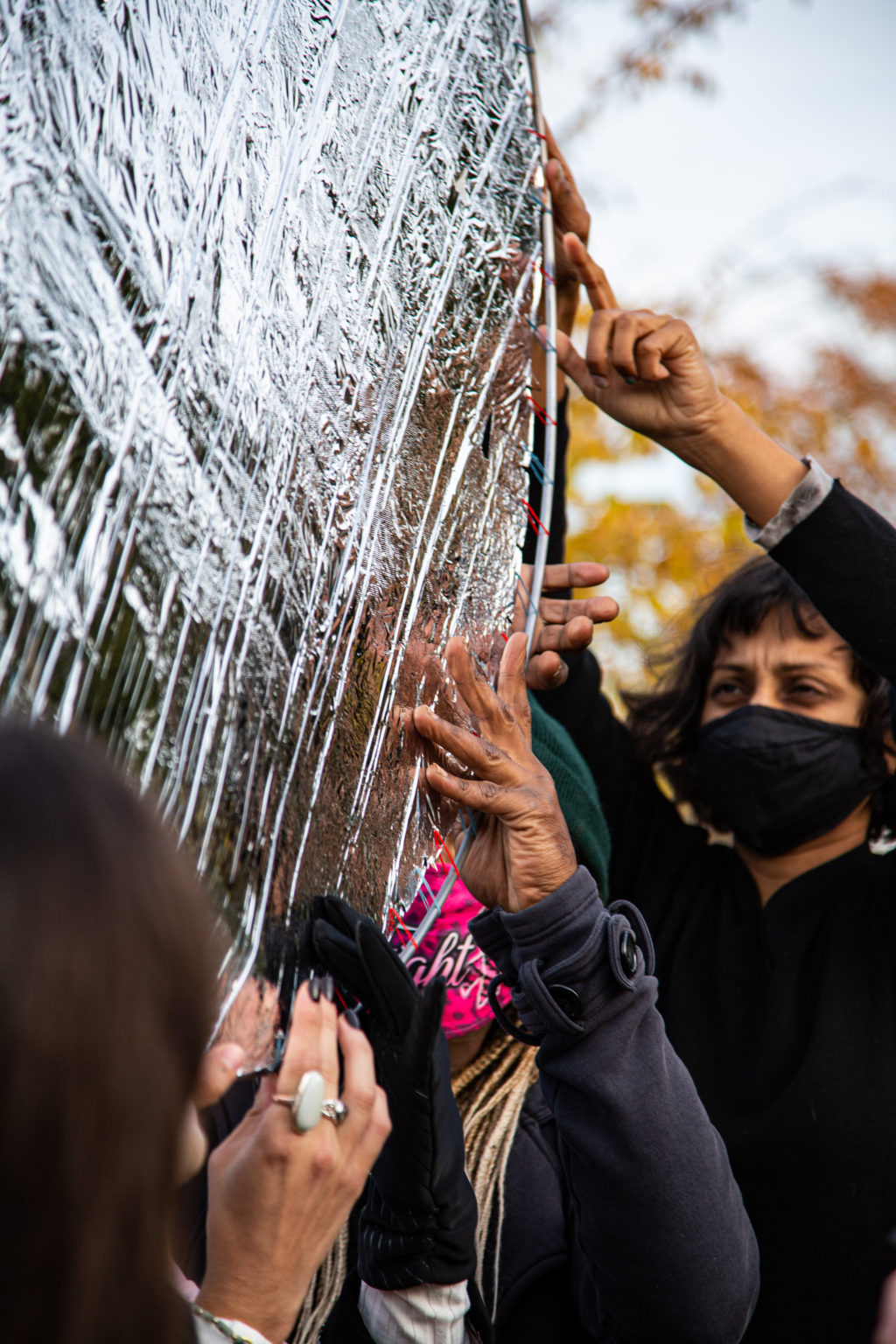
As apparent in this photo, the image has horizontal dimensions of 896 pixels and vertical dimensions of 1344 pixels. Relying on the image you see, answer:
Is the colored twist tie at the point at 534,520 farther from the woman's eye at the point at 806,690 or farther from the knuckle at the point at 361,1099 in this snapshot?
the woman's eye at the point at 806,690

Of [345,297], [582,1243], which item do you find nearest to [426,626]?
[345,297]

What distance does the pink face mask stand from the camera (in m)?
1.50

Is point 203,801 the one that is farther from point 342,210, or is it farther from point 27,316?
point 342,210

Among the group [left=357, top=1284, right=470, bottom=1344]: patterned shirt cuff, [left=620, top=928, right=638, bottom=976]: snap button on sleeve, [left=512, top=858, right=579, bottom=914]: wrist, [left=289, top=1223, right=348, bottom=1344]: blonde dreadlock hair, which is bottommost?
[left=289, top=1223, right=348, bottom=1344]: blonde dreadlock hair

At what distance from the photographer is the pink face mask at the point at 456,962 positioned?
4.92ft

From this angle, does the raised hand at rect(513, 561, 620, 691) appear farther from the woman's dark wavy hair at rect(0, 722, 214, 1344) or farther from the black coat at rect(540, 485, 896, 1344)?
the woman's dark wavy hair at rect(0, 722, 214, 1344)

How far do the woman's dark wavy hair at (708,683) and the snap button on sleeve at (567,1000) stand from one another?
1.24 meters

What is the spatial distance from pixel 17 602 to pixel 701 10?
211 inches

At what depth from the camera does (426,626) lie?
4.23 ft

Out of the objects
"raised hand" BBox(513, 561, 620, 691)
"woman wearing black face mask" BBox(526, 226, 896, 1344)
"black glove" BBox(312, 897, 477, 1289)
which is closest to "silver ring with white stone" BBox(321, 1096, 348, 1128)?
"black glove" BBox(312, 897, 477, 1289)

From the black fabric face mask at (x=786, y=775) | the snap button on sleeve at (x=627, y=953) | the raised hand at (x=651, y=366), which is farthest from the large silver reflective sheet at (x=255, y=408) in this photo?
the black fabric face mask at (x=786, y=775)

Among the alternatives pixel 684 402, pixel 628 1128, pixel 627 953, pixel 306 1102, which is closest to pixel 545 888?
pixel 627 953

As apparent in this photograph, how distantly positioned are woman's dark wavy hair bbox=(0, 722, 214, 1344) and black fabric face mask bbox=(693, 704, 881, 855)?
1628 millimetres

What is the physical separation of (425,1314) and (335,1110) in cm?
46
